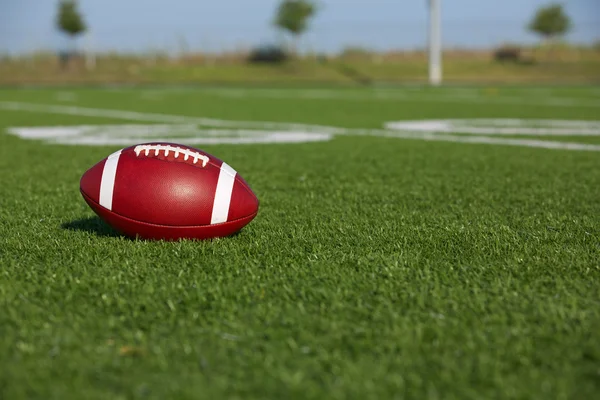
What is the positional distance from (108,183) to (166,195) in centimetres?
25

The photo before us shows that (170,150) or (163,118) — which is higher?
(170,150)

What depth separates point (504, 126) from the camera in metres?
9.14

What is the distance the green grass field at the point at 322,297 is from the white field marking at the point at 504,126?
144 inches

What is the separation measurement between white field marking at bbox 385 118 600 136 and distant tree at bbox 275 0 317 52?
37.4m

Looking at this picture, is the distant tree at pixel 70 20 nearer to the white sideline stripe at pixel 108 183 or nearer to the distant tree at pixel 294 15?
the distant tree at pixel 294 15

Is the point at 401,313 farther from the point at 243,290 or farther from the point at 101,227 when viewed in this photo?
the point at 101,227

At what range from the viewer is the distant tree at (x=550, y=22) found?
46.9 m

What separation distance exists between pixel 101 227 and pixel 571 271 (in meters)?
1.96

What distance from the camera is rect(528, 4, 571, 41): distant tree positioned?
46906mm

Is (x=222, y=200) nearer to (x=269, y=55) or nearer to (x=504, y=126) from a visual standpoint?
(x=504, y=126)

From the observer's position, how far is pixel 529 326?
78.2 inches

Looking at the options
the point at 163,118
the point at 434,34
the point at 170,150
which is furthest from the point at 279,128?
the point at 434,34

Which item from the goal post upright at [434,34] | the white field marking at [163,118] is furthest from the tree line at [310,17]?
the white field marking at [163,118]

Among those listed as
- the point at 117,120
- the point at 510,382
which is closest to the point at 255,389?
the point at 510,382
